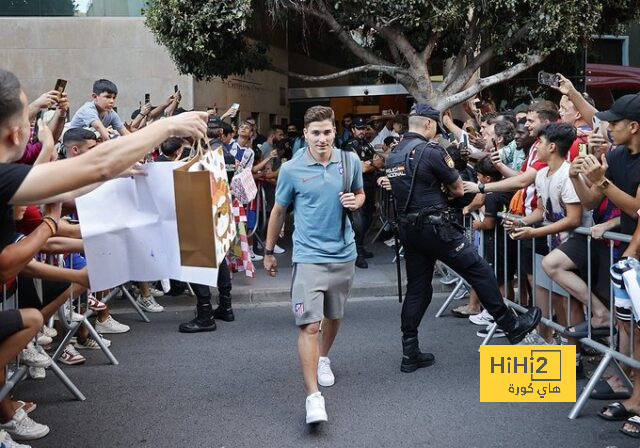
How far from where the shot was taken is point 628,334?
545cm

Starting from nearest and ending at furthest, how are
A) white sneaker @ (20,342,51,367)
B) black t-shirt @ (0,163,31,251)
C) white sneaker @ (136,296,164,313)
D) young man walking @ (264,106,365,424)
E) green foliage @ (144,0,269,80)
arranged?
black t-shirt @ (0,163,31,251) < young man walking @ (264,106,365,424) < white sneaker @ (20,342,51,367) < white sneaker @ (136,296,164,313) < green foliage @ (144,0,269,80)

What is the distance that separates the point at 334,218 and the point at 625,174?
204 cm

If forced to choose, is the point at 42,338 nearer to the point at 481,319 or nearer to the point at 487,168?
the point at 481,319

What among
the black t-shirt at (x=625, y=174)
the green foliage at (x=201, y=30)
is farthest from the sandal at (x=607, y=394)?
the green foliage at (x=201, y=30)

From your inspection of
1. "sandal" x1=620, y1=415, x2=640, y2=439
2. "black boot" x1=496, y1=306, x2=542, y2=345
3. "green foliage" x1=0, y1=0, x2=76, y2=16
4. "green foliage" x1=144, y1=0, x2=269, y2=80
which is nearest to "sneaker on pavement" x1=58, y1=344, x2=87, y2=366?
"black boot" x1=496, y1=306, x2=542, y2=345

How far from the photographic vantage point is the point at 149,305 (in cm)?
966

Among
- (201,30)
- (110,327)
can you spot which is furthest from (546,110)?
(201,30)

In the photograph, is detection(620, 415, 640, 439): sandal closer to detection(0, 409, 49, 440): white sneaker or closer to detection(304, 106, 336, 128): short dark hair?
detection(304, 106, 336, 128): short dark hair

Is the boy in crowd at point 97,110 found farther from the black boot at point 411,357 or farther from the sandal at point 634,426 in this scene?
the sandal at point 634,426

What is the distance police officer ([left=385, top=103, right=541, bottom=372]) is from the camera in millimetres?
6559

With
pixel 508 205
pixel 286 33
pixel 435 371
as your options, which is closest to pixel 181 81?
pixel 286 33

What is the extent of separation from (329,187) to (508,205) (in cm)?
273

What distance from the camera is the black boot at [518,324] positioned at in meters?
6.48

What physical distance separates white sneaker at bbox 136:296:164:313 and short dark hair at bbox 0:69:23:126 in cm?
611
